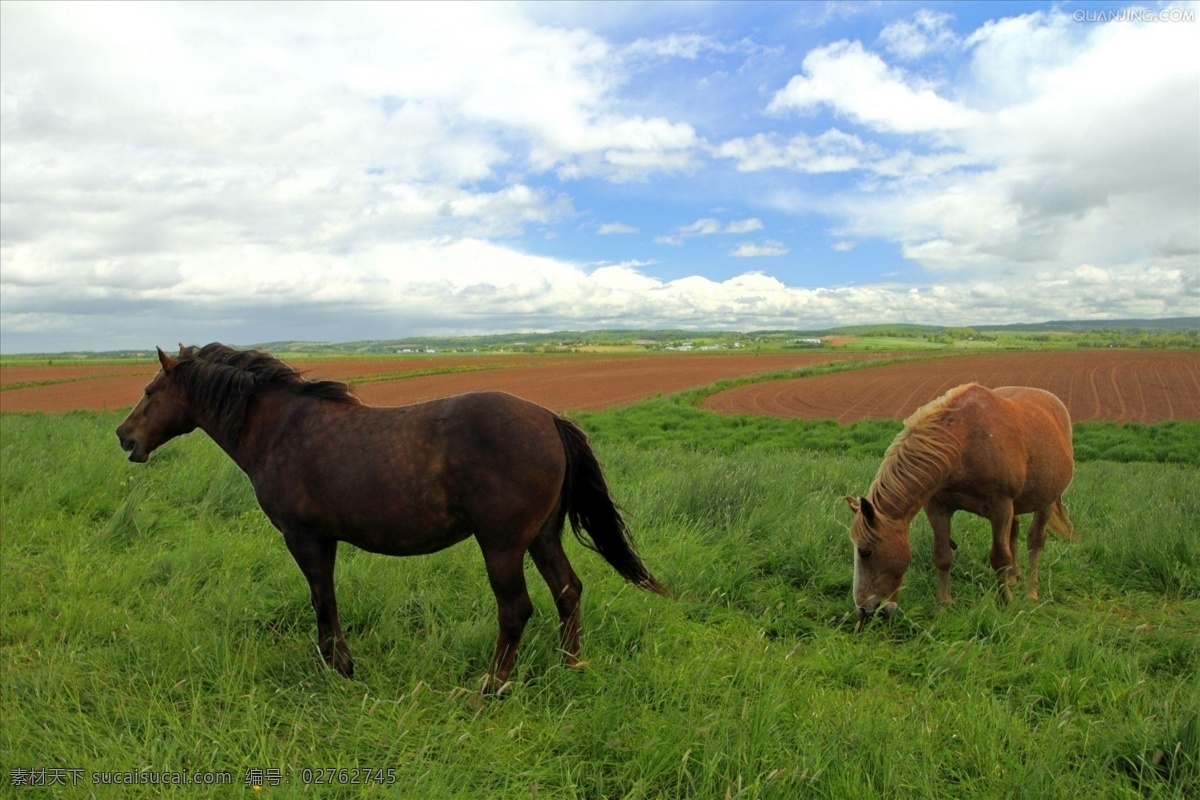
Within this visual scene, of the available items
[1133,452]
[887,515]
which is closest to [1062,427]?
[887,515]

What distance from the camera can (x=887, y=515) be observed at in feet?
15.1

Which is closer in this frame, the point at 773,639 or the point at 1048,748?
the point at 1048,748

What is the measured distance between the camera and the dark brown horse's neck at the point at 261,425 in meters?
3.84

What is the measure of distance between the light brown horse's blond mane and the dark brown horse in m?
1.82

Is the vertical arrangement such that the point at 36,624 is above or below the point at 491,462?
below

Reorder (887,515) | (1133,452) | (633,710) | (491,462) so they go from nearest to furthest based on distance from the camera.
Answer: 1. (633,710)
2. (491,462)
3. (887,515)
4. (1133,452)

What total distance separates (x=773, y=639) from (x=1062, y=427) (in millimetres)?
3579

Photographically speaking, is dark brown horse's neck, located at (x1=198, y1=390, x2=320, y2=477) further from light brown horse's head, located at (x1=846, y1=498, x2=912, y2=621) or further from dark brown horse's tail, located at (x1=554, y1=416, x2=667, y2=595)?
light brown horse's head, located at (x1=846, y1=498, x2=912, y2=621)

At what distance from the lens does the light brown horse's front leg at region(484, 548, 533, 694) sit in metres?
3.41

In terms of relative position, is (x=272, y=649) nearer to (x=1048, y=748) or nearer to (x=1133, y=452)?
(x=1048, y=748)

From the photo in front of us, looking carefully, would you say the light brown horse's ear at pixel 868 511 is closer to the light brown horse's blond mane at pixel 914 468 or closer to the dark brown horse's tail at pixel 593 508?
the light brown horse's blond mane at pixel 914 468

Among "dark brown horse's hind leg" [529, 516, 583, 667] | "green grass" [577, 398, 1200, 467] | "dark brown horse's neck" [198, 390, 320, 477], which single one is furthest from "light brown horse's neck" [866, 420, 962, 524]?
"green grass" [577, 398, 1200, 467]

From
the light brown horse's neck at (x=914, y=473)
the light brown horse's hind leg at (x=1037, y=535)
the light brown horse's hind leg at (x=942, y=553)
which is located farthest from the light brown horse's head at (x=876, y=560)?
the light brown horse's hind leg at (x=1037, y=535)

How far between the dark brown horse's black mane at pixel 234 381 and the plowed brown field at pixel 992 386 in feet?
64.2
